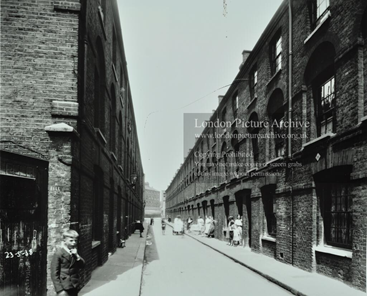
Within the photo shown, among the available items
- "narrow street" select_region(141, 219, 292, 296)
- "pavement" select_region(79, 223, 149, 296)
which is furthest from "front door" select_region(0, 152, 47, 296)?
"narrow street" select_region(141, 219, 292, 296)

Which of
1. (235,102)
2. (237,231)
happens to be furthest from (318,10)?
(237,231)

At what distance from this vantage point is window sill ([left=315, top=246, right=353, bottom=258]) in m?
8.88

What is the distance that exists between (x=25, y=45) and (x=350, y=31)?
23.3ft

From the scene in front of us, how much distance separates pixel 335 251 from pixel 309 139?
10.9ft

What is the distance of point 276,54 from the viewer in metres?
14.9

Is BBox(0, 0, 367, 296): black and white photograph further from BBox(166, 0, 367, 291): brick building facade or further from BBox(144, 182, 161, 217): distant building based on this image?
BBox(144, 182, 161, 217): distant building

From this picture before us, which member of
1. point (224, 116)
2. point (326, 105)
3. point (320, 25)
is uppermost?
point (320, 25)

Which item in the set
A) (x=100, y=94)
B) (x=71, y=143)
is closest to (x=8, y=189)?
(x=71, y=143)

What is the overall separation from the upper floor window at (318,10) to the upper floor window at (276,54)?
2.60 m

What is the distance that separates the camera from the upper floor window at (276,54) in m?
14.3

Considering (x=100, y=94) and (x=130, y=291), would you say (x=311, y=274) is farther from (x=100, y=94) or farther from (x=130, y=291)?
(x=100, y=94)

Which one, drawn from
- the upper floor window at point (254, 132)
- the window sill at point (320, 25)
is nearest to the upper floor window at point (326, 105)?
the window sill at point (320, 25)

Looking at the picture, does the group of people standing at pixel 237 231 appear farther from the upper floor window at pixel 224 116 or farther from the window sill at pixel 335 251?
the window sill at pixel 335 251

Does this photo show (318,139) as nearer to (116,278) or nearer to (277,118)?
(277,118)
